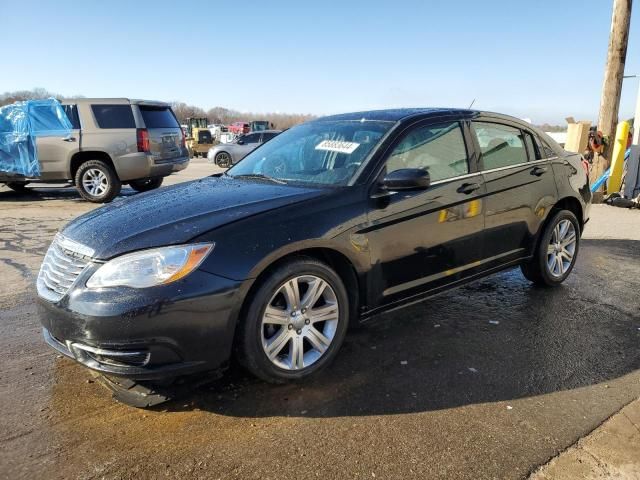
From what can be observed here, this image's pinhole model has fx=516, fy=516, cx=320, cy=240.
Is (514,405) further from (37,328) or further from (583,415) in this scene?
(37,328)

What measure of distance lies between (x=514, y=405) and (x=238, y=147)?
1990cm

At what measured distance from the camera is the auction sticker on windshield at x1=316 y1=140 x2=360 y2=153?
12.0ft

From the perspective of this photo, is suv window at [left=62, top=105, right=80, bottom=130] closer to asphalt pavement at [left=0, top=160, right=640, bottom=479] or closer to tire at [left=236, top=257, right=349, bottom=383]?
asphalt pavement at [left=0, top=160, right=640, bottom=479]

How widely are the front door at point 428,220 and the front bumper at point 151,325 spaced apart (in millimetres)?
1117

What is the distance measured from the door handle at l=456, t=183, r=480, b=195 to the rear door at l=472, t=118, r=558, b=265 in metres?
0.15

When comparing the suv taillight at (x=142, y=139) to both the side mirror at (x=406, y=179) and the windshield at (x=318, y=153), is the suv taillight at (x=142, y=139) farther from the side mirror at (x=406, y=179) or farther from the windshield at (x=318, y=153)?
the side mirror at (x=406, y=179)

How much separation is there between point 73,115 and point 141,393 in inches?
346

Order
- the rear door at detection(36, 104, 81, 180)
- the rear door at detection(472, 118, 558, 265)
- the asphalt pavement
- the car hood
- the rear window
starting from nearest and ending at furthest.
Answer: the asphalt pavement → the car hood → the rear door at detection(472, 118, 558, 265) → the rear door at detection(36, 104, 81, 180) → the rear window

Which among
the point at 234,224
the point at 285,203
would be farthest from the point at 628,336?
the point at 234,224

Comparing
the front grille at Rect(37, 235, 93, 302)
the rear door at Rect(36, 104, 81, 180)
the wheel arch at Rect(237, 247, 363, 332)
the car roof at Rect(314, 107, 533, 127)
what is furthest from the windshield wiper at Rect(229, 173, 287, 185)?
the rear door at Rect(36, 104, 81, 180)

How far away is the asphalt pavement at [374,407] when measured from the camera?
7.80 feet

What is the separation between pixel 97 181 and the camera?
10.2 metres

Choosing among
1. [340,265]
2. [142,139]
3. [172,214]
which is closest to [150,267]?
[172,214]

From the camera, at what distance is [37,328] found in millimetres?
3891
